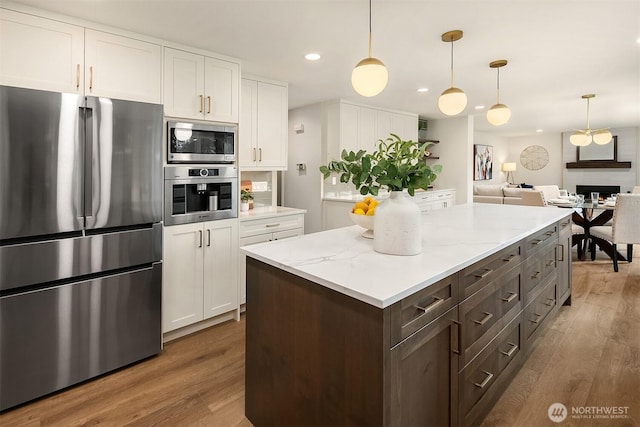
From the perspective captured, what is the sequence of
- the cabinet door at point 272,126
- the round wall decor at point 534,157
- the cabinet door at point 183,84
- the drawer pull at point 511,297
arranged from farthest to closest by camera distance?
the round wall decor at point 534,157
the cabinet door at point 272,126
the cabinet door at point 183,84
the drawer pull at point 511,297

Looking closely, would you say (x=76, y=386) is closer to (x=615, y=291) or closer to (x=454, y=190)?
(x=615, y=291)

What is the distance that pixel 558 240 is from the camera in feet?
9.27

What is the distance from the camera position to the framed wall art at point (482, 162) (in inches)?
348

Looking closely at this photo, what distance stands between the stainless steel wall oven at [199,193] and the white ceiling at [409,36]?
39.2 inches

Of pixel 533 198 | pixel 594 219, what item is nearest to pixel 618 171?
pixel 594 219

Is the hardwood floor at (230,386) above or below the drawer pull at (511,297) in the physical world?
below

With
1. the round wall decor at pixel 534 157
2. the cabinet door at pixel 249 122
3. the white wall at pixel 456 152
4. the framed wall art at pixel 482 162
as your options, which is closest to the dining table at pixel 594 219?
the white wall at pixel 456 152

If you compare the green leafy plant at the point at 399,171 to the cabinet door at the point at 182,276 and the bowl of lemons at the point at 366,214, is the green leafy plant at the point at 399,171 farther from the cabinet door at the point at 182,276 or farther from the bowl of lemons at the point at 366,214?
the cabinet door at the point at 182,276

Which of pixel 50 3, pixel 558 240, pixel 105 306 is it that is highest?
pixel 50 3

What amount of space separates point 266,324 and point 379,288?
0.67m

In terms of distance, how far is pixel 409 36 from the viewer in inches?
105

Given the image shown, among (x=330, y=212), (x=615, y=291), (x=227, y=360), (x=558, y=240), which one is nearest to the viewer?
(x=227, y=360)

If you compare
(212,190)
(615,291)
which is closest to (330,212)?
(212,190)

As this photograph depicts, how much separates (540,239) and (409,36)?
1.73 metres
